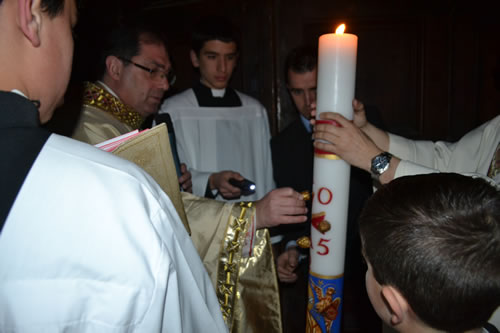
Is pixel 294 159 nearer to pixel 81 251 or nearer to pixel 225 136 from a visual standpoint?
pixel 225 136

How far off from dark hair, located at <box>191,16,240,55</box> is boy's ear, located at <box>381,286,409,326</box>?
2.34 meters

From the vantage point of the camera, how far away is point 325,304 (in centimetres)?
132

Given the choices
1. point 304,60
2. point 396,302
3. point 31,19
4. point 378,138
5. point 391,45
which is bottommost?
point 396,302

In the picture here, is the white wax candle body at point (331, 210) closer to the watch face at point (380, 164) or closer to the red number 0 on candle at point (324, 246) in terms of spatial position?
the red number 0 on candle at point (324, 246)

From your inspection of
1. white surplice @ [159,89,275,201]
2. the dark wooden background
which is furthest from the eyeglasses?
the dark wooden background

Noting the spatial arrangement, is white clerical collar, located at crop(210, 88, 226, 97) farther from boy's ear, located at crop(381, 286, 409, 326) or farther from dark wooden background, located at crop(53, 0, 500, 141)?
boy's ear, located at crop(381, 286, 409, 326)

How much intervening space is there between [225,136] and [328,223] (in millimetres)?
1912

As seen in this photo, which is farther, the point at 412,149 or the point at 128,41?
the point at 128,41

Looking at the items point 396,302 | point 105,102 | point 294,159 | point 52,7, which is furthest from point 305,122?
A: point 52,7

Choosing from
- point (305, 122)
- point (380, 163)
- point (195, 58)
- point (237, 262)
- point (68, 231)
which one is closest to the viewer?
point (68, 231)

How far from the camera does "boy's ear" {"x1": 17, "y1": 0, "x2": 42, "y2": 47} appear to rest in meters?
0.71

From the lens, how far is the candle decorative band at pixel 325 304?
1.33m

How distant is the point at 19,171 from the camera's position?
0.63 meters

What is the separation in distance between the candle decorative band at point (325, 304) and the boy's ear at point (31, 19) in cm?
113
